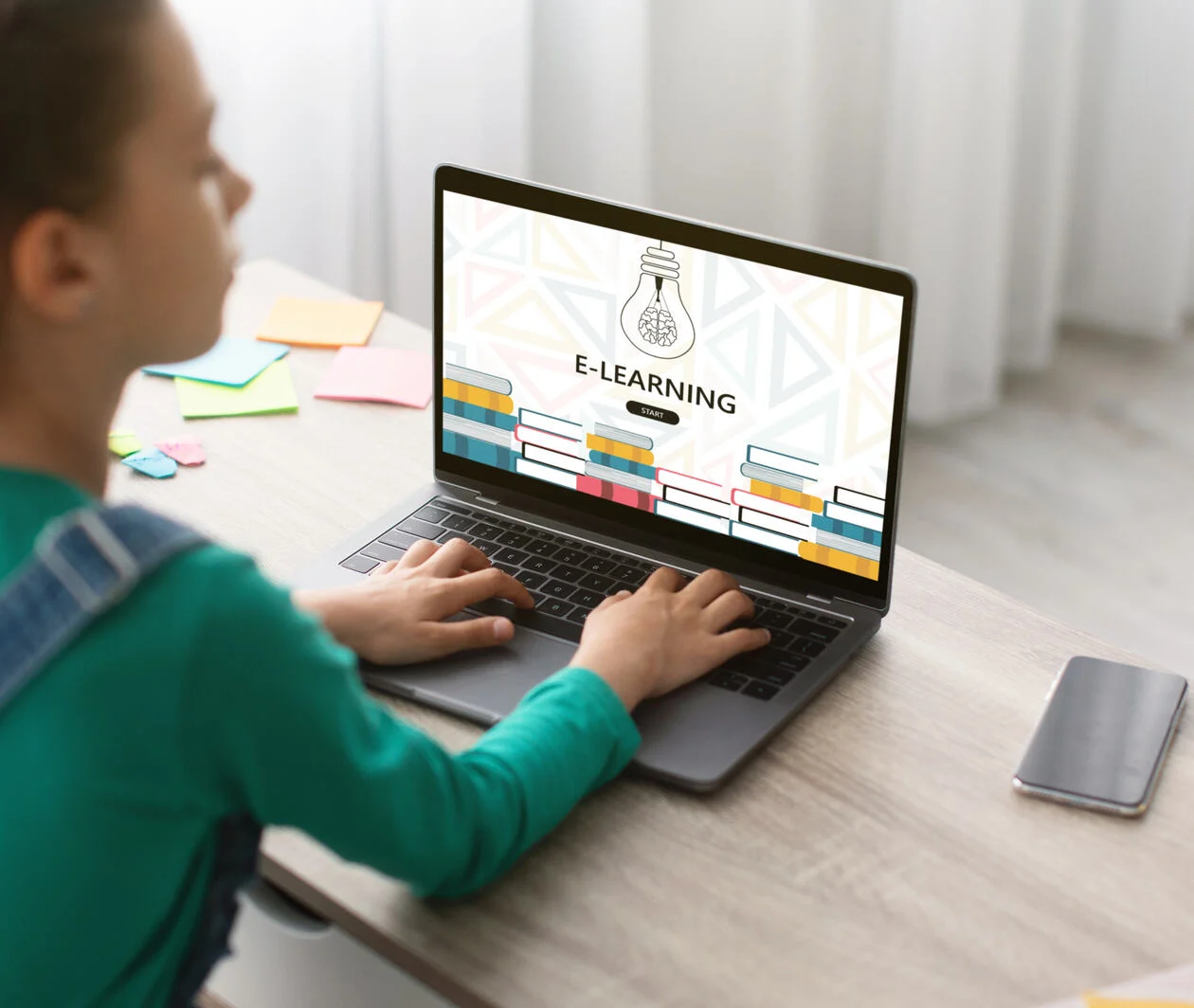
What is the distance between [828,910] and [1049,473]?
203cm

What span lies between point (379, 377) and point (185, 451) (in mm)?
211

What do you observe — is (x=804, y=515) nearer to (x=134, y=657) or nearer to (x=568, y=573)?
(x=568, y=573)

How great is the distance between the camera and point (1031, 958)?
0.83 m

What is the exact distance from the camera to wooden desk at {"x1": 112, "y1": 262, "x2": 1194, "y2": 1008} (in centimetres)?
82

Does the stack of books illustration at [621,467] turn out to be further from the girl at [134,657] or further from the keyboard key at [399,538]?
the girl at [134,657]

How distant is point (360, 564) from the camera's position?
117 centimetres

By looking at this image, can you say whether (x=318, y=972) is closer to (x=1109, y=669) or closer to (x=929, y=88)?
(x=1109, y=669)

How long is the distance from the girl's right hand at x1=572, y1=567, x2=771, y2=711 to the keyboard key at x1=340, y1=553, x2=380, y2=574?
0.67 feet

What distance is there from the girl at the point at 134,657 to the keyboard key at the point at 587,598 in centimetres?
29

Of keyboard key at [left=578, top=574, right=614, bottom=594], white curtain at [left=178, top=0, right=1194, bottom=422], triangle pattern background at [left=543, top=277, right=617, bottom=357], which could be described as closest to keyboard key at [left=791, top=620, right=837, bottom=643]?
keyboard key at [left=578, top=574, right=614, bottom=594]

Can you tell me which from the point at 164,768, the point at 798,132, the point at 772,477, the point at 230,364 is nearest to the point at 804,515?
the point at 772,477

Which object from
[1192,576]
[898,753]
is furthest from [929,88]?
[898,753]

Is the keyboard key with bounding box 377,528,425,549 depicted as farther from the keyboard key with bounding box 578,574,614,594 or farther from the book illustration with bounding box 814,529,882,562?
the book illustration with bounding box 814,529,882,562

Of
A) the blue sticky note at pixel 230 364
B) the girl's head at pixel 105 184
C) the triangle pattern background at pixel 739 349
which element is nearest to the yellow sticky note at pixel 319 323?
the blue sticky note at pixel 230 364
